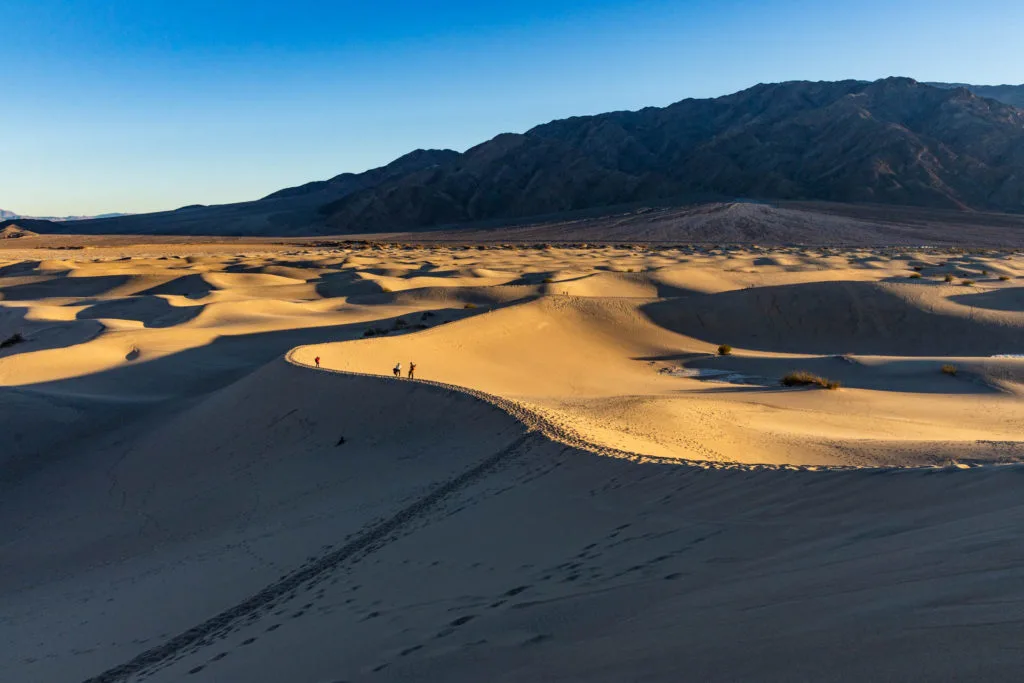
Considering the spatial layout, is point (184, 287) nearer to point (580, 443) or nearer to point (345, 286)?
point (345, 286)

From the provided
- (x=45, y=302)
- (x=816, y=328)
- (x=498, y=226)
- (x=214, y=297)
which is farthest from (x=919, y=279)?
(x=498, y=226)

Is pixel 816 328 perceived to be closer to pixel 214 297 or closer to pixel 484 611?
pixel 484 611

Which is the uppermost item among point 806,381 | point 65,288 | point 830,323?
point 65,288

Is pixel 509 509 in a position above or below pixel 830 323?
above

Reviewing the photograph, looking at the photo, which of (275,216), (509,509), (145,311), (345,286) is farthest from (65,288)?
Result: (275,216)

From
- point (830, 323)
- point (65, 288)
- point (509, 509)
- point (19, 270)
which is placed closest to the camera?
point (509, 509)

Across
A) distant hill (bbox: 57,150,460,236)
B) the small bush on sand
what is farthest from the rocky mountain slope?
the small bush on sand

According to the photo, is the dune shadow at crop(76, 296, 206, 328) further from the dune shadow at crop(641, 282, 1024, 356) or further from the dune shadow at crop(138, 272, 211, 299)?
the dune shadow at crop(641, 282, 1024, 356)
